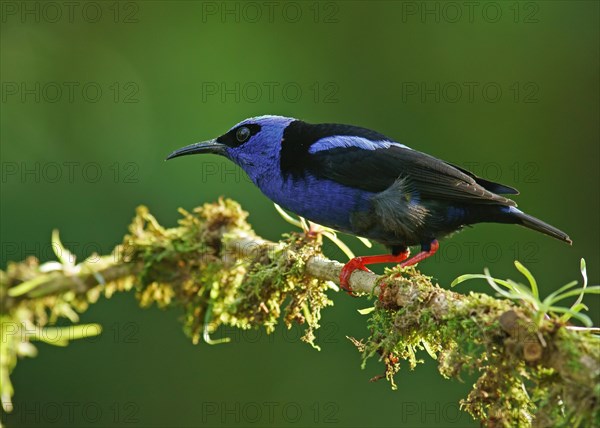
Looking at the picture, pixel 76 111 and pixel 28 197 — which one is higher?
pixel 76 111

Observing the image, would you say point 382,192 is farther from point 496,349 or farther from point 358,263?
point 496,349

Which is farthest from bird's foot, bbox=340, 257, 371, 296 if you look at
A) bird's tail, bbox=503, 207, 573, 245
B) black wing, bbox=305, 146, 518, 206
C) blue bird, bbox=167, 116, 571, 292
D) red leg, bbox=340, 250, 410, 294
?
bird's tail, bbox=503, 207, 573, 245

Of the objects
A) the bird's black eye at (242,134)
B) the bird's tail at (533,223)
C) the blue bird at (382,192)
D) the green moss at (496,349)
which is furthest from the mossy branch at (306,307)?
the bird's tail at (533,223)

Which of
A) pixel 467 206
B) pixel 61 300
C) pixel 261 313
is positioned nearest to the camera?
pixel 61 300

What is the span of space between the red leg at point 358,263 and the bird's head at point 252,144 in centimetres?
88

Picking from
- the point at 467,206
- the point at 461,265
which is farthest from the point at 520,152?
the point at 467,206

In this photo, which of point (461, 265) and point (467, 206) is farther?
point (461, 265)

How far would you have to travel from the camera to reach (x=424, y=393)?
585 centimetres

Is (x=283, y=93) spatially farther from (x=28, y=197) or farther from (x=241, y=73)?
(x=28, y=197)

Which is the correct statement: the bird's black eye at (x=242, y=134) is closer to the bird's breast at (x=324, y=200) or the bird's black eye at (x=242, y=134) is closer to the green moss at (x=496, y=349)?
the bird's breast at (x=324, y=200)

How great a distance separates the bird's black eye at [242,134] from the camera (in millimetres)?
4598

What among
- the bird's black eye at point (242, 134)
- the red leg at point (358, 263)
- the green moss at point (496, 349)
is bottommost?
the red leg at point (358, 263)

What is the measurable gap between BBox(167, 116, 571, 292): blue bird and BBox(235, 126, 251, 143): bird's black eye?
292 mm

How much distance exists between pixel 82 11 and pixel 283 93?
210 cm
